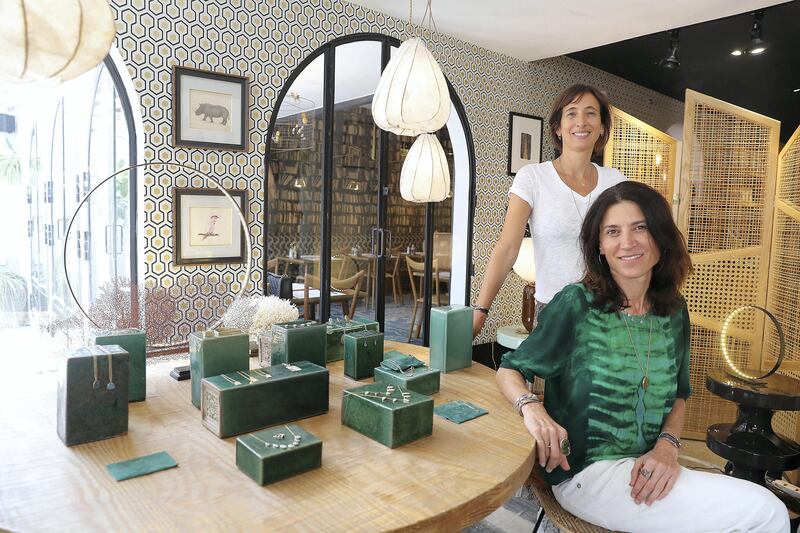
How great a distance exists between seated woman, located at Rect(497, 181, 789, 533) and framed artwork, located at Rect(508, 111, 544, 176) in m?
3.94

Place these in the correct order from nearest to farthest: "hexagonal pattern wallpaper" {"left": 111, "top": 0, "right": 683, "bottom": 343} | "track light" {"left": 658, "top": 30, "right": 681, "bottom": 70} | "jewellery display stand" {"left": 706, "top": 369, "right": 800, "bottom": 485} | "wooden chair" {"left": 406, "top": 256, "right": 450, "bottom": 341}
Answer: "jewellery display stand" {"left": 706, "top": 369, "right": 800, "bottom": 485} < "hexagonal pattern wallpaper" {"left": 111, "top": 0, "right": 683, "bottom": 343} < "track light" {"left": 658, "top": 30, "right": 681, "bottom": 70} < "wooden chair" {"left": 406, "top": 256, "right": 450, "bottom": 341}

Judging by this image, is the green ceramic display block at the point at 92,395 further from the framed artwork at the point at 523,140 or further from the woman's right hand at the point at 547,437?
the framed artwork at the point at 523,140

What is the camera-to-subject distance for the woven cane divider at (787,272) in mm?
3000

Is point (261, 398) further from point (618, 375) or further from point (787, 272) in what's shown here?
point (787, 272)

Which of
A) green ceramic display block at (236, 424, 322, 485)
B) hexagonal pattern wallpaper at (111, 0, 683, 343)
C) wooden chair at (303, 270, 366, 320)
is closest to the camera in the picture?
green ceramic display block at (236, 424, 322, 485)

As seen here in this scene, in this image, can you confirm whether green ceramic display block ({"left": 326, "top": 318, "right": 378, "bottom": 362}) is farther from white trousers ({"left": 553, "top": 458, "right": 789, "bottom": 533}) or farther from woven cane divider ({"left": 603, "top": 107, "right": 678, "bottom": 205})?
woven cane divider ({"left": 603, "top": 107, "right": 678, "bottom": 205})

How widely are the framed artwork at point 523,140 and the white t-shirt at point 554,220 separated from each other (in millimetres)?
3377

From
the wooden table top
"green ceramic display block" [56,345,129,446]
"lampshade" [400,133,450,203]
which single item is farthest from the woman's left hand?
"lampshade" [400,133,450,203]

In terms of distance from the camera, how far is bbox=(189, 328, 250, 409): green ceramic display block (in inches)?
51.5

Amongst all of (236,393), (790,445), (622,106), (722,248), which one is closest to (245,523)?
(236,393)

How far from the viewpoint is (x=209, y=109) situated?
3.41 meters

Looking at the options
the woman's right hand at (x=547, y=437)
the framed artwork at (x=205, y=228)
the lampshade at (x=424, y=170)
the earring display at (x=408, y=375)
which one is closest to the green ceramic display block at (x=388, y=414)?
the earring display at (x=408, y=375)

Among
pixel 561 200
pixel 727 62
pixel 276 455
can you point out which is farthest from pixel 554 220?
pixel 727 62

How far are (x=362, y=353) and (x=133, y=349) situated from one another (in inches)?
23.8
